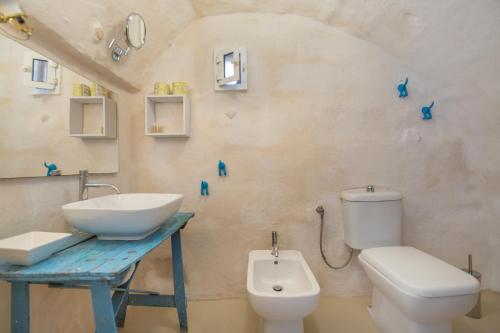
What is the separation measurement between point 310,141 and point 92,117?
1.41m

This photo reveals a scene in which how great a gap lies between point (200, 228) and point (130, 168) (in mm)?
687

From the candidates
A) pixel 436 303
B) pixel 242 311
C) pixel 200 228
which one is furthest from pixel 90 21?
pixel 436 303

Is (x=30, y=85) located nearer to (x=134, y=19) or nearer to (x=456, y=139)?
(x=134, y=19)

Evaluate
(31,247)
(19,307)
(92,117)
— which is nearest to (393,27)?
(92,117)

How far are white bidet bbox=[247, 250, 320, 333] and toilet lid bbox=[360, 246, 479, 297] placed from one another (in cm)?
38

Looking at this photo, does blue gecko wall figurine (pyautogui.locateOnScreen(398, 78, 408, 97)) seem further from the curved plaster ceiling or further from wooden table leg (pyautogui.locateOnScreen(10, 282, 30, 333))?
wooden table leg (pyautogui.locateOnScreen(10, 282, 30, 333))

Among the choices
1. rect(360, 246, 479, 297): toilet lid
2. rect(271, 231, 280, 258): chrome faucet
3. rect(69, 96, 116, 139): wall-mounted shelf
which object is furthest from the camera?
rect(271, 231, 280, 258): chrome faucet

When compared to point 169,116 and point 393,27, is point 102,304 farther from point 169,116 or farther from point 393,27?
point 393,27

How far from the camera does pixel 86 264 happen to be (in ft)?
2.71

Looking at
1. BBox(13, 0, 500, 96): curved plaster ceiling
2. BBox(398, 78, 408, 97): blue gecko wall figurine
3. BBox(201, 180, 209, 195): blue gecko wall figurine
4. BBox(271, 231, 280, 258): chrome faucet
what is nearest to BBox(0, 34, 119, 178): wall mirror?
BBox(13, 0, 500, 96): curved plaster ceiling

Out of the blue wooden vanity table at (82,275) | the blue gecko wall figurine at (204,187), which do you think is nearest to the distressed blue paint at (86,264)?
the blue wooden vanity table at (82,275)

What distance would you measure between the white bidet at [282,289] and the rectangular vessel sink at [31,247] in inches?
32.9

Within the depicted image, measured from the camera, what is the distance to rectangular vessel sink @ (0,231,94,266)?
773 mm

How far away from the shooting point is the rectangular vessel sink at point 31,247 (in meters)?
0.77
